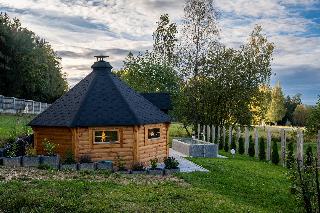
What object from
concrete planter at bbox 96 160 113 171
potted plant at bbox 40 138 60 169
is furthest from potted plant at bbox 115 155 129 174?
potted plant at bbox 40 138 60 169

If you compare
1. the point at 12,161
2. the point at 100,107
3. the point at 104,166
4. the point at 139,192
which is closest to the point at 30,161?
the point at 12,161

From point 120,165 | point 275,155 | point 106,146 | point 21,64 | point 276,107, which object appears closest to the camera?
point 120,165

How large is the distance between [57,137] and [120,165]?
4448mm

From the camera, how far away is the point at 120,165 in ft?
72.6

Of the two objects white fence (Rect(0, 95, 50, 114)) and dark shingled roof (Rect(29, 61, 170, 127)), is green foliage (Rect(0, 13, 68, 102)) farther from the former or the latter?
dark shingled roof (Rect(29, 61, 170, 127))

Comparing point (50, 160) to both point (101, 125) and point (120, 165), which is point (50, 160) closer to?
point (120, 165)

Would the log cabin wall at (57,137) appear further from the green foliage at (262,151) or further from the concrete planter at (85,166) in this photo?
the green foliage at (262,151)

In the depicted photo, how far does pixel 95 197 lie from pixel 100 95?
37.8 feet

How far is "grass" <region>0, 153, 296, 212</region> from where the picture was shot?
45.4 ft

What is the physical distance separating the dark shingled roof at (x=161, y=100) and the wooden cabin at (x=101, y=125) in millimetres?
27259

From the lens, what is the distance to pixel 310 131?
32.1 metres

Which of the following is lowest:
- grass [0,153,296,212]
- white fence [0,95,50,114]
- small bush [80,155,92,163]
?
grass [0,153,296,212]

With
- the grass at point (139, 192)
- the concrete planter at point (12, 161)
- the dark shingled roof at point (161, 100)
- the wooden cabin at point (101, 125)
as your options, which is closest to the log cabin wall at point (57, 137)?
the wooden cabin at point (101, 125)

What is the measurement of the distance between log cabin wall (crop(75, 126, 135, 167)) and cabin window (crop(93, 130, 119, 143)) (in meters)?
0.21
